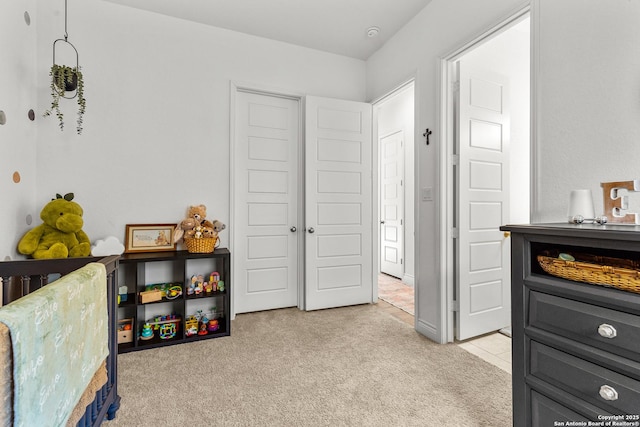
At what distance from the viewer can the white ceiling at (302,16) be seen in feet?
8.46

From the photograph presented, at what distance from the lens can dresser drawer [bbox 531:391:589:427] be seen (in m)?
1.10

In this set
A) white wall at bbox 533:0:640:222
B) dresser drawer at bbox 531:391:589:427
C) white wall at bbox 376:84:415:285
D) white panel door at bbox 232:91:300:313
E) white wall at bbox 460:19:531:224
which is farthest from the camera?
white wall at bbox 376:84:415:285

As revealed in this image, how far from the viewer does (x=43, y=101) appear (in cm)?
236

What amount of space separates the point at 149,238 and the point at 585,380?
2866 millimetres

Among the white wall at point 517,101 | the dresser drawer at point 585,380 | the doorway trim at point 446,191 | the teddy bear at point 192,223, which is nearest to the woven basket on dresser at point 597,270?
the dresser drawer at point 585,380

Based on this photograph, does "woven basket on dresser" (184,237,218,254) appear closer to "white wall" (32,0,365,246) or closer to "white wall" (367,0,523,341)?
"white wall" (32,0,365,246)

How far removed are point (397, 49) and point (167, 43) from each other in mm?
2102

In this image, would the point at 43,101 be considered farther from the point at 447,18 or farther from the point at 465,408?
the point at 465,408

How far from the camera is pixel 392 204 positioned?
484cm

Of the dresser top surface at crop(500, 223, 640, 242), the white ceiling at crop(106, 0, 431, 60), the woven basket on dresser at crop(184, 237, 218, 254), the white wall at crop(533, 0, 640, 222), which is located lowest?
the woven basket on dresser at crop(184, 237, 218, 254)

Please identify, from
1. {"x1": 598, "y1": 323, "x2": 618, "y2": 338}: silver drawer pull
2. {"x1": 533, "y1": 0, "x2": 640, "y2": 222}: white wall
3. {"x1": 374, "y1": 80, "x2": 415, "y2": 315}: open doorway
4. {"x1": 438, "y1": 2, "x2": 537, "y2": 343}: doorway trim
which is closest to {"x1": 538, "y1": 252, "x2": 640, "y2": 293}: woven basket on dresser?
{"x1": 598, "y1": 323, "x2": 618, "y2": 338}: silver drawer pull

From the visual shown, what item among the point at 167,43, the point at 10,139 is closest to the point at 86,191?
the point at 10,139

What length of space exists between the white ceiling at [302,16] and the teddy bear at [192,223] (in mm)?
1697

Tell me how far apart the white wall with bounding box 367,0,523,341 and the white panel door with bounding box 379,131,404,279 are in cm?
190
